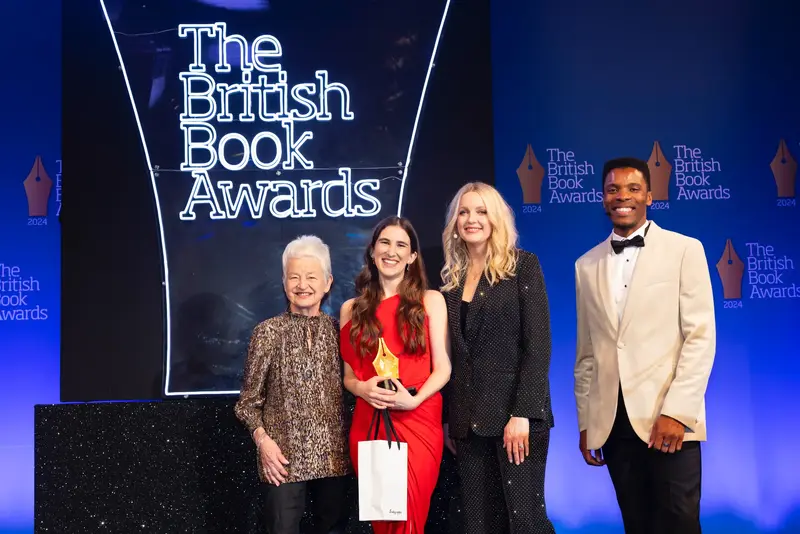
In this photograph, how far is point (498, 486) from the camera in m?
3.01

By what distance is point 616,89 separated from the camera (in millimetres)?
5262

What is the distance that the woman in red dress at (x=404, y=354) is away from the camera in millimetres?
3029

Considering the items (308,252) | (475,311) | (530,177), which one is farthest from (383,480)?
(530,177)

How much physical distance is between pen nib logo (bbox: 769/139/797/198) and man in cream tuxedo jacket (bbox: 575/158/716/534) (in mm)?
2589

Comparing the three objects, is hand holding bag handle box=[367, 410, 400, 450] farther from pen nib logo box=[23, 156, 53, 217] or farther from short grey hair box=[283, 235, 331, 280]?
pen nib logo box=[23, 156, 53, 217]

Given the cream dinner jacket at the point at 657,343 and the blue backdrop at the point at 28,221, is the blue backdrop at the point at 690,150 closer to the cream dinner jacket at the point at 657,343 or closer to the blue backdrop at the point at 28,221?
the cream dinner jacket at the point at 657,343

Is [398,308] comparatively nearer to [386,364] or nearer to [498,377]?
[386,364]

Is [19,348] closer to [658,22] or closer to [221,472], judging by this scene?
[221,472]

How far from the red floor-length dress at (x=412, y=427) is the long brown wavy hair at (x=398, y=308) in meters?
0.03

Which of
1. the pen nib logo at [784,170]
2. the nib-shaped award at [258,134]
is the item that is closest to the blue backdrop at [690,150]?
the pen nib logo at [784,170]

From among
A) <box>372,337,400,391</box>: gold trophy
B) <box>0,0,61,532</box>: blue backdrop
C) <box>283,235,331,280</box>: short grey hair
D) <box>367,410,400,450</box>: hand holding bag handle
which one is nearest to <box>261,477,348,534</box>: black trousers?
<box>367,410,400,450</box>: hand holding bag handle

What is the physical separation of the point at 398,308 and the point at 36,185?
3.26 metres

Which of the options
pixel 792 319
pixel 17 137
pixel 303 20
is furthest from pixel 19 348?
pixel 792 319

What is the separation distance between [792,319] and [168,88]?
3.95 meters
